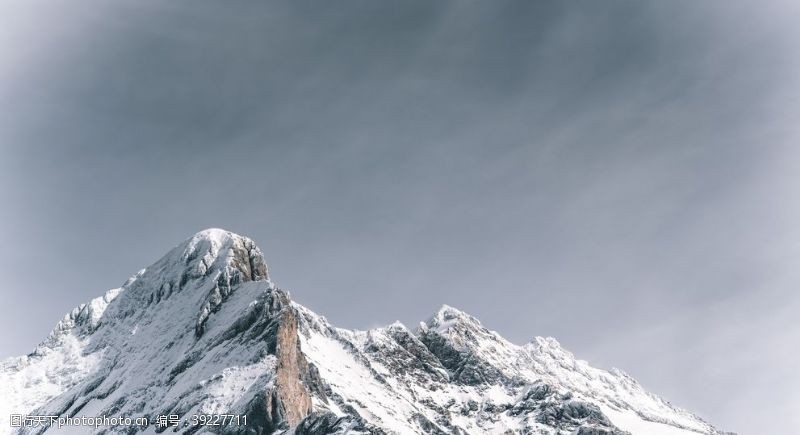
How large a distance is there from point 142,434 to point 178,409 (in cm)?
1190

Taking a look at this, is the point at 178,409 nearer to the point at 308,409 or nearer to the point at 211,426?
the point at 211,426

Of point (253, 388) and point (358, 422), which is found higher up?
point (253, 388)

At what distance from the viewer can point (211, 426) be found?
581ft

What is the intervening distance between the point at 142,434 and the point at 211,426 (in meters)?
27.8

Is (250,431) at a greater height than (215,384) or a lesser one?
lesser

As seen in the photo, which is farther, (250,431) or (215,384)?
(215,384)

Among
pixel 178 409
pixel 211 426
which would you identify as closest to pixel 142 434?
pixel 178 409

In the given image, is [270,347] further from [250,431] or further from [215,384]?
[250,431]

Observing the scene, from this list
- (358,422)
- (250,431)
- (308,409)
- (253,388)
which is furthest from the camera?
(308,409)

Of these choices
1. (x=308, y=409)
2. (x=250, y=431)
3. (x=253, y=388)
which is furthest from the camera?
(x=308, y=409)

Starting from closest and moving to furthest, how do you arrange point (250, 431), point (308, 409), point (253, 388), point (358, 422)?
point (358, 422), point (250, 431), point (253, 388), point (308, 409)

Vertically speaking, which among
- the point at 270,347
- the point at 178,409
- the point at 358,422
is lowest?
the point at 358,422

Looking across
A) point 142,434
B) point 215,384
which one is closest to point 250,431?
Answer: point 215,384

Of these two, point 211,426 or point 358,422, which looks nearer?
point 358,422
